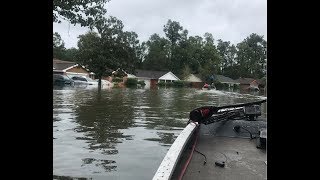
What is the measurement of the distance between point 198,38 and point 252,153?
92.1m

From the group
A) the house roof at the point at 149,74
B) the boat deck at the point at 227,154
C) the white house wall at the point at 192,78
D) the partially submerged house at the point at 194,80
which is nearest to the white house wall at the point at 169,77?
the house roof at the point at 149,74

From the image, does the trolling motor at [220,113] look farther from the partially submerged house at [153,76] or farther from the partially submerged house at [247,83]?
the partially submerged house at [247,83]

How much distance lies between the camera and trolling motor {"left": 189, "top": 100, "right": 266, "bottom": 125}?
6.10 m

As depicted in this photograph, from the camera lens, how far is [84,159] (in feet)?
23.0

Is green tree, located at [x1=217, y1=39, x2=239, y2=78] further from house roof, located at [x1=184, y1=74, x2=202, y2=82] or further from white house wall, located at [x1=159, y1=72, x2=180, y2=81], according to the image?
white house wall, located at [x1=159, y1=72, x2=180, y2=81]

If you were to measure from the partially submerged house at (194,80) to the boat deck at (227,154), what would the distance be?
237 feet

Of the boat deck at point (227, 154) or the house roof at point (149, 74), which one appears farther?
the house roof at point (149, 74)

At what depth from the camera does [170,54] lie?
9150 cm

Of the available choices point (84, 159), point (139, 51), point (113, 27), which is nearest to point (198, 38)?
point (139, 51)

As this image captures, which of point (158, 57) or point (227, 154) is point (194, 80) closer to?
point (158, 57)

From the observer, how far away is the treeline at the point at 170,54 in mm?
42188
